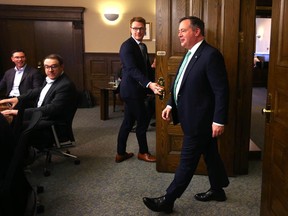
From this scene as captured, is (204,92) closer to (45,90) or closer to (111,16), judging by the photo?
(45,90)

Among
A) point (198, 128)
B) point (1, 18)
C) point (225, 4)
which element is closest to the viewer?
point (198, 128)

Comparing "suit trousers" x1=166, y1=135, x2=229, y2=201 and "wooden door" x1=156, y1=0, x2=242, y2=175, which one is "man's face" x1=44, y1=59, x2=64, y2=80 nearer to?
"wooden door" x1=156, y1=0, x2=242, y2=175

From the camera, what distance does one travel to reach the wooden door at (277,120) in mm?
1715

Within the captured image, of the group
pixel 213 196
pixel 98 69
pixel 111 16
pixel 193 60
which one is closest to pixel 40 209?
pixel 213 196

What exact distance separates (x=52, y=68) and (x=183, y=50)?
1.38 meters

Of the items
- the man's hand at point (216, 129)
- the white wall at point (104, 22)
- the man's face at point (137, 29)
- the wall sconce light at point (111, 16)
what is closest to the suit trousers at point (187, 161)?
the man's hand at point (216, 129)

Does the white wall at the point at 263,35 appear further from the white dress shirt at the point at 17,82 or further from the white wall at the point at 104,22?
the white dress shirt at the point at 17,82

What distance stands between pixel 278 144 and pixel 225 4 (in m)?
1.50

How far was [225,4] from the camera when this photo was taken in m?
2.83

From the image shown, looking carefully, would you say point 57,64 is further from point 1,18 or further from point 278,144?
point 1,18

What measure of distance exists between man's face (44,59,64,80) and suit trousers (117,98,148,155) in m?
0.76

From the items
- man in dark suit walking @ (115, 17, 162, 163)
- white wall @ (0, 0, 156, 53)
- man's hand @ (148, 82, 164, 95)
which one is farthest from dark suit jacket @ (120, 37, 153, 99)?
white wall @ (0, 0, 156, 53)

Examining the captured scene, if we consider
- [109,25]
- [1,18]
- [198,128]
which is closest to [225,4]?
[198,128]

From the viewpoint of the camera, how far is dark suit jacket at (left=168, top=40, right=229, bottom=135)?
2176 millimetres
